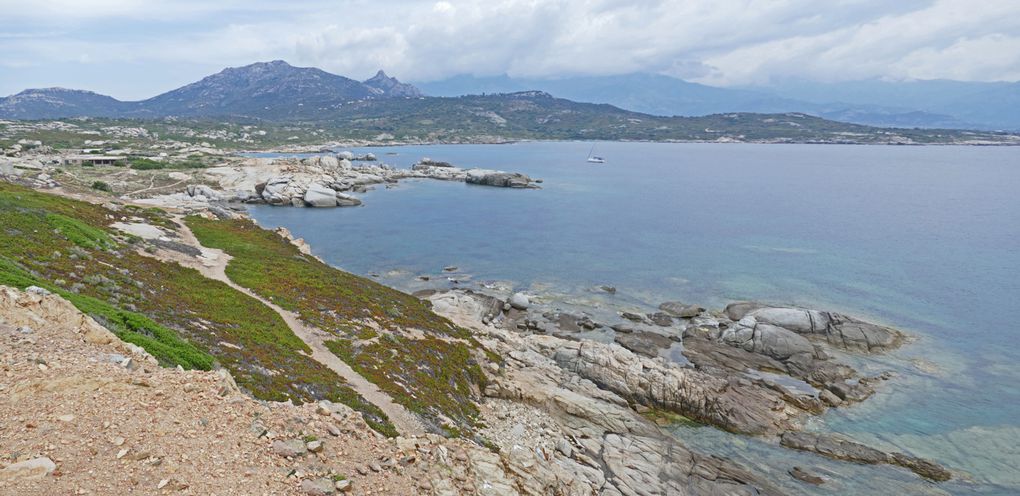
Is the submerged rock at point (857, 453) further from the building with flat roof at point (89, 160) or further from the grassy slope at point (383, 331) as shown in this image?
the building with flat roof at point (89, 160)

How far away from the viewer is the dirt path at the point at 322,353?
795 inches

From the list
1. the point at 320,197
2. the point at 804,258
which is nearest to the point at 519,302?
the point at 804,258

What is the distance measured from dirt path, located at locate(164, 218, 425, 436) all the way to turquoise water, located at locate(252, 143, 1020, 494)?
1784 centimetres

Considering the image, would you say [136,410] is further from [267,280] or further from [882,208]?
[882,208]

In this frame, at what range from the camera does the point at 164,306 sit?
80.9ft

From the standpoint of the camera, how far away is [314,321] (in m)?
29.4

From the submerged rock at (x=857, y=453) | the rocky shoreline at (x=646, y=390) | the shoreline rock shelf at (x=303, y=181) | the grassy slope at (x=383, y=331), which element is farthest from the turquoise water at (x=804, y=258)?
the grassy slope at (x=383, y=331)

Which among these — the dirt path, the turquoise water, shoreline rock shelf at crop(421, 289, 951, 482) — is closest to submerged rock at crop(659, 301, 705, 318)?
shoreline rock shelf at crop(421, 289, 951, 482)

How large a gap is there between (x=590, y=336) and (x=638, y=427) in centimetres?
1620

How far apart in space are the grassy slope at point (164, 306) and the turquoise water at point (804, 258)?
22.0m

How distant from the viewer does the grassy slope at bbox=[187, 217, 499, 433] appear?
77.5 feet

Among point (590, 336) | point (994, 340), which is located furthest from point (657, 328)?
point (994, 340)

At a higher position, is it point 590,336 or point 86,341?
point 86,341

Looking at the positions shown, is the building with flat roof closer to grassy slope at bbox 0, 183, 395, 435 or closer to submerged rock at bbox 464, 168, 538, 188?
submerged rock at bbox 464, 168, 538, 188
